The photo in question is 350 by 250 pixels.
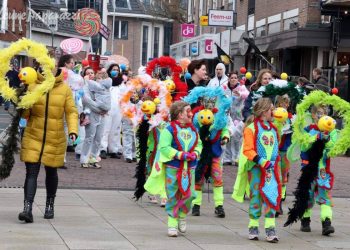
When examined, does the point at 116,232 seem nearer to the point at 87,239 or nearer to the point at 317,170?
the point at 87,239

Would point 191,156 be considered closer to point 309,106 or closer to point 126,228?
point 126,228

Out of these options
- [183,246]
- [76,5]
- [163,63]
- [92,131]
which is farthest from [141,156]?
[76,5]

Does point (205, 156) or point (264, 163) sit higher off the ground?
point (264, 163)

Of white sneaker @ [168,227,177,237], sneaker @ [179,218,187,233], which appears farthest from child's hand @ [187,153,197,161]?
white sneaker @ [168,227,177,237]

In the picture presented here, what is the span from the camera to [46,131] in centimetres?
1050

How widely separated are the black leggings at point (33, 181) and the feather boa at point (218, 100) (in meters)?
1.96

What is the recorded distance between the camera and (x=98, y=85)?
17422 mm

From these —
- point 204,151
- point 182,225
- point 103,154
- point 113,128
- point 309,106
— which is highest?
point 309,106

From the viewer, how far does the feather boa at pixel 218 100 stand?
37.6 ft

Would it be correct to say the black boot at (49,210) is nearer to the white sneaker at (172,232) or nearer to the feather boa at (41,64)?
the feather boa at (41,64)

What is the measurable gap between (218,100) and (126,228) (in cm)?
222

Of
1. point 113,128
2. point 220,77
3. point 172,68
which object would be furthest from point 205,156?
point 113,128

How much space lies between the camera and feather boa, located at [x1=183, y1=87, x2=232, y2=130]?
37.6 ft

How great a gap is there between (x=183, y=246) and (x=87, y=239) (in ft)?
3.19
